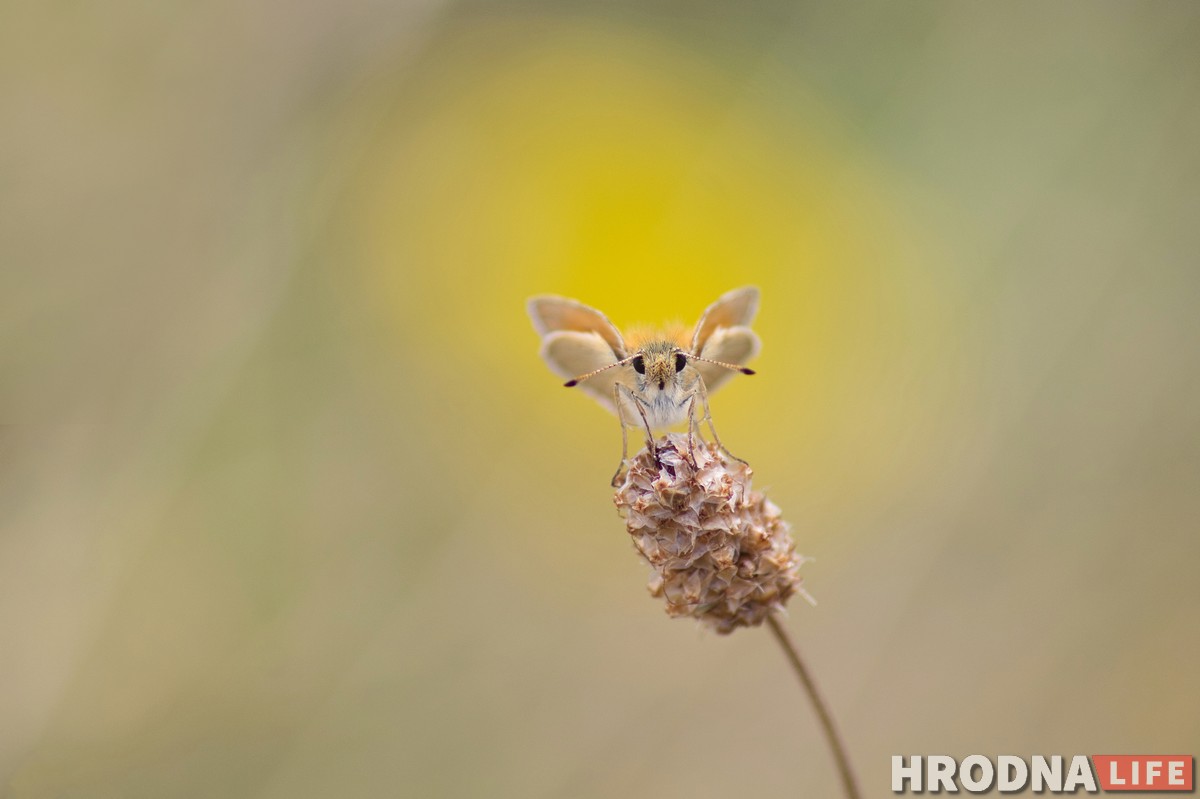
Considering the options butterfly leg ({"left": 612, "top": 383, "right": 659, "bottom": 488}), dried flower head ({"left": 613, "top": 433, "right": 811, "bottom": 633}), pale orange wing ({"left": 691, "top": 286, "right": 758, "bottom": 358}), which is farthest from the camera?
pale orange wing ({"left": 691, "top": 286, "right": 758, "bottom": 358})

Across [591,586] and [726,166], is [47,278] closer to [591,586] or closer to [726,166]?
[591,586]

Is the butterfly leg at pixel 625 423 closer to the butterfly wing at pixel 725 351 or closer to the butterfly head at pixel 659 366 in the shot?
the butterfly head at pixel 659 366

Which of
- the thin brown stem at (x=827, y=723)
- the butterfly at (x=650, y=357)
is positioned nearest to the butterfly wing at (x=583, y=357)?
the butterfly at (x=650, y=357)

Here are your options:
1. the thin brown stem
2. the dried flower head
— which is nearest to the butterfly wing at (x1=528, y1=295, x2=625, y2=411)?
the dried flower head

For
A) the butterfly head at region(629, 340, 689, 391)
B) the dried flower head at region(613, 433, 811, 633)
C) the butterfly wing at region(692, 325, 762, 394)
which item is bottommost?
the dried flower head at region(613, 433, 811, 633)

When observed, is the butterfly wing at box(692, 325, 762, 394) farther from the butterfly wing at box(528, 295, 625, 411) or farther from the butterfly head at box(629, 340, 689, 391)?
the butterfly wing at box(528, 295, 625, 411)

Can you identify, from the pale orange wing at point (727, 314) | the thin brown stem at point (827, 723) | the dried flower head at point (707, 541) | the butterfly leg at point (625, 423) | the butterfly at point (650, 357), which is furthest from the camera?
the pale orange wing at point (727, 314)

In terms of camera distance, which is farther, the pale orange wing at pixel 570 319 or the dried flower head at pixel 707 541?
the pale orange wing at pixel 570 319

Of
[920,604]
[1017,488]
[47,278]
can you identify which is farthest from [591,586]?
[47,278]
